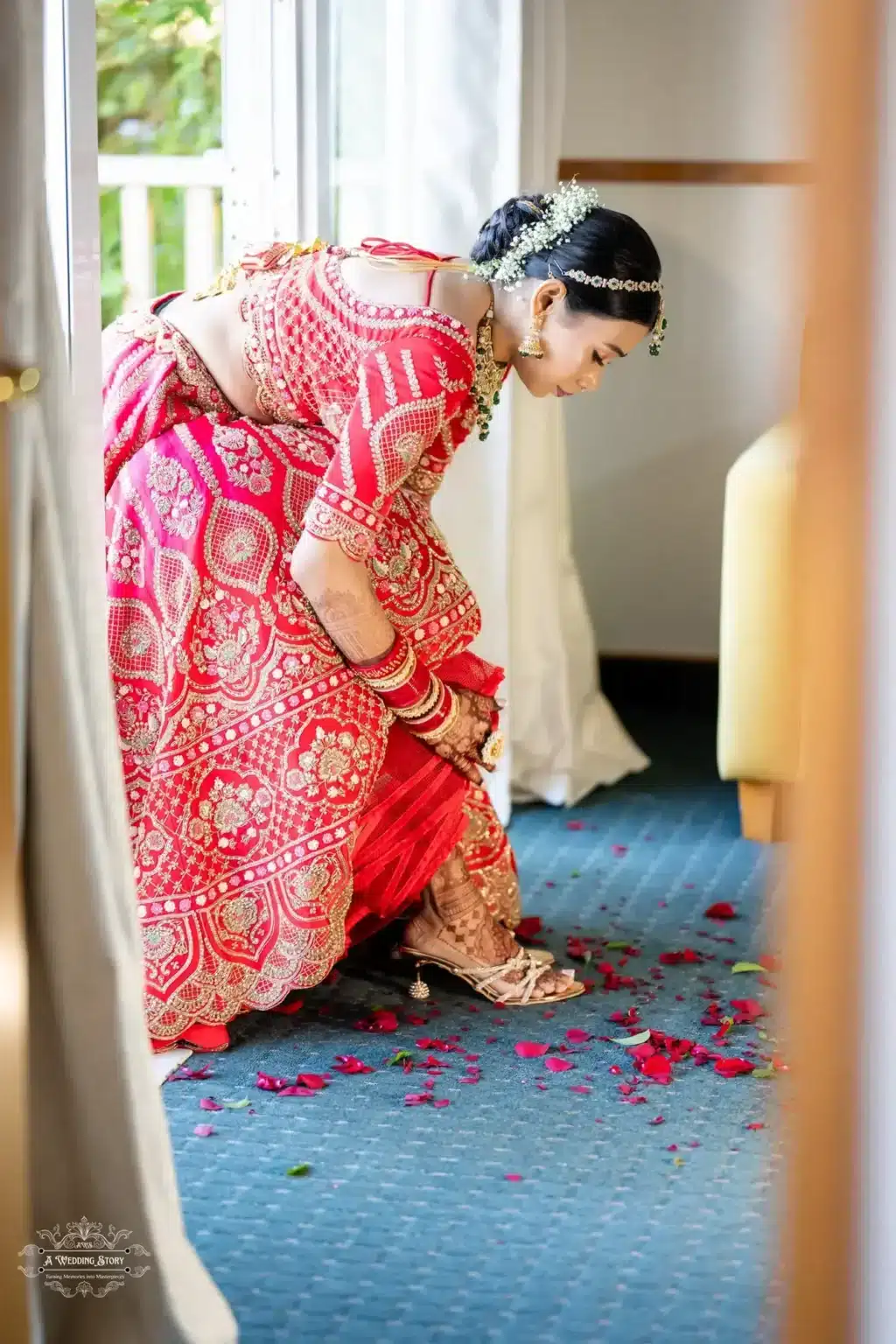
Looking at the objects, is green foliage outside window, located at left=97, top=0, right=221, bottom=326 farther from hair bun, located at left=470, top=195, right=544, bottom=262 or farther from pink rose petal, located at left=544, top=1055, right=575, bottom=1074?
pink rose petal, located at left=544, top=1055, right=575, bottom=1074

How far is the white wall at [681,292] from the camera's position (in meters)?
3.68

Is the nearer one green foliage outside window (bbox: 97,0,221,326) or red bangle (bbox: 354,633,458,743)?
red bangle (bbox: 354,633,458,743)

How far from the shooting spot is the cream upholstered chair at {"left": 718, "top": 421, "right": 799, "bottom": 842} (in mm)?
2775

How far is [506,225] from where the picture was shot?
6.70 feet

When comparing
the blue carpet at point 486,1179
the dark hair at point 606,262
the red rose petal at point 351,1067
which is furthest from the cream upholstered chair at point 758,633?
the red rose petal at point 351,1067

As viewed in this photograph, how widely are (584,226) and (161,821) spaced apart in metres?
0.94

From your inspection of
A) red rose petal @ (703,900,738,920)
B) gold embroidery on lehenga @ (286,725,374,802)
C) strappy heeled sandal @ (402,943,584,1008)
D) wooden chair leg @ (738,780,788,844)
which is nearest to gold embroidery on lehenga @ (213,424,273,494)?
gold embroidery on lehenga @ (286,725,374,802)

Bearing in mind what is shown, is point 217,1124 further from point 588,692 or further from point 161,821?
point 588,692

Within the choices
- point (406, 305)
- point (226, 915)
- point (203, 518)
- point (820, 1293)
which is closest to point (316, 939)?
point (226, 915)

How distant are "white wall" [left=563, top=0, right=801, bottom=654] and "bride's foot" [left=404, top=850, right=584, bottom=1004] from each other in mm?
1742

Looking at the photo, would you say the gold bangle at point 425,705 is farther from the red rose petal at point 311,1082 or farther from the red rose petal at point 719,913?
the red rose petal at point 719,913

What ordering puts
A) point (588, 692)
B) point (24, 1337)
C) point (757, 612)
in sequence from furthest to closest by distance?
1. point (588, 692)
2. point (757, 612)
3. point (24, 1337)

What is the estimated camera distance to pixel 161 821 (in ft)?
6.42

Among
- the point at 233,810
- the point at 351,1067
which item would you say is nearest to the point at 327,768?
the point at 233,810
